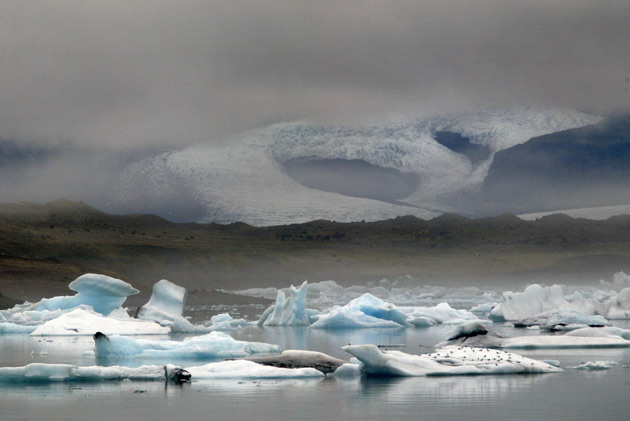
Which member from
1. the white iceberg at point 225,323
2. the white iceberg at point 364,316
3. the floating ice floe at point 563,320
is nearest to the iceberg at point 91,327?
the white iceberg at point 225,323

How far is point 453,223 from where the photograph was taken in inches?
5221

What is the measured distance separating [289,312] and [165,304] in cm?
448

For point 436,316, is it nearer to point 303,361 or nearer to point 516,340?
point 516,340

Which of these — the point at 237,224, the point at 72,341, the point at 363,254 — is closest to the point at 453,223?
the point at 363,254

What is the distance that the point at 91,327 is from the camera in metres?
28.2

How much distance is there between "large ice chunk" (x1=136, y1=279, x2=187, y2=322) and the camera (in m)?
31.7

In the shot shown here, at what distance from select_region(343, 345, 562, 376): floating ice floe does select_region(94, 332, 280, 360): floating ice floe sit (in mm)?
3900

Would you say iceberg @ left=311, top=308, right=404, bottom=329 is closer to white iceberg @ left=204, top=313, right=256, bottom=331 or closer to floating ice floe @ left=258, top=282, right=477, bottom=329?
floating ice floe @ left=258, top=282, right=477, bottom=329

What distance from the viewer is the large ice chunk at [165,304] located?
3170cm

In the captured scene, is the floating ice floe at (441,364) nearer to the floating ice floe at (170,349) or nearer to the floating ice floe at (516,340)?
the floating ice floe at (516,340)

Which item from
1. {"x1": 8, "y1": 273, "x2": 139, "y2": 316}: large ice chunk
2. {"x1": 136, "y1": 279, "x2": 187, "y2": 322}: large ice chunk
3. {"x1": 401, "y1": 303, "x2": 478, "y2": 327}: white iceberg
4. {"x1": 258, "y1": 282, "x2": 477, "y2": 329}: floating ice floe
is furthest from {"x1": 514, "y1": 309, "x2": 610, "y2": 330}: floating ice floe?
{"x1": 8, "y1": 273, "x2": 139, "y2": 316}: large ice chunk

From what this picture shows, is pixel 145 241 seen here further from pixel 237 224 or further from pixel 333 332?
pixel 333 332

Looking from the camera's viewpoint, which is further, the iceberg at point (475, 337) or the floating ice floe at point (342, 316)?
the floating ice floe at point (342, 316)

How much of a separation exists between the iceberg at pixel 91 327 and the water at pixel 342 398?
47.0 feet
